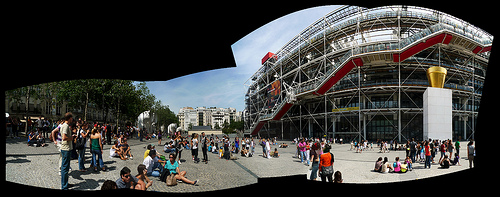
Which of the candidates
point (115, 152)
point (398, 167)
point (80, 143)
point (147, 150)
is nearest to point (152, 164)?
point (147, 150)

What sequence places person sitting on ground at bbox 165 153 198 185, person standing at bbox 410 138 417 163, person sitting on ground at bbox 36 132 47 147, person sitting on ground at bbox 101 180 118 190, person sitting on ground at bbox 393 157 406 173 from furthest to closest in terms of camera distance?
person sitting on ground at bbox 36 132 47 147 < person sitting on ground at bbox 393 157 406 173 < person standing at bbox 410 138 417 163 < person sitting on ground at bbox 165 153 198 185 < person sitting on ground at bbox 101 180 118 190

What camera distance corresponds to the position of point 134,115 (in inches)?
128

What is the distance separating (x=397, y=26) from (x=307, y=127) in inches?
74.5

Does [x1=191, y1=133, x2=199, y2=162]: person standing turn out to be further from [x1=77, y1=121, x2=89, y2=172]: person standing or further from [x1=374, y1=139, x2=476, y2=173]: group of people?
[x1=374, y1=139, x2=476, y2=173]: group of people

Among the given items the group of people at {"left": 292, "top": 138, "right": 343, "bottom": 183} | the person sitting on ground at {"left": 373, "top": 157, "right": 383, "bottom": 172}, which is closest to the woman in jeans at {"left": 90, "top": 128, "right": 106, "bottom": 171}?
the group of people at {"left": 292, "top": 138, "right": 343, "bottom": 183}

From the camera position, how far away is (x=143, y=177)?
265cm

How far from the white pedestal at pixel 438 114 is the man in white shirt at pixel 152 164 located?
349 cm

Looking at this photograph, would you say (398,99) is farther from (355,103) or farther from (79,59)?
(79,59)

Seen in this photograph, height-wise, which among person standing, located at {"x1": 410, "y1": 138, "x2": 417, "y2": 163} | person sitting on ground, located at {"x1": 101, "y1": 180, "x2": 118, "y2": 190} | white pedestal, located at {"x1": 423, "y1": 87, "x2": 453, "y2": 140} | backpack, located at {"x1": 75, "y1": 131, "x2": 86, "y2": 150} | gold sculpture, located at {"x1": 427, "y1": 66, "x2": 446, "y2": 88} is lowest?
person sitting on ground, located at {"x1": 101, "y1": 180, "x2": 118, "y2": 190}

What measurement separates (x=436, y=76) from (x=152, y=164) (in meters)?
3.88

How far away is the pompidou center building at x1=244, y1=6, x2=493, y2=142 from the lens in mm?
3080

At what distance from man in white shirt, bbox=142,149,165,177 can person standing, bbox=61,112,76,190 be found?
3.05 ft

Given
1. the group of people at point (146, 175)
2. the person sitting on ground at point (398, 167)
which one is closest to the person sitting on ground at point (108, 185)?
the group of people at point (146, 175)

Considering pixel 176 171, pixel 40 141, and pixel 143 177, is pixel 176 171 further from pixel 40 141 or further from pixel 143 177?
pixel 40 141
